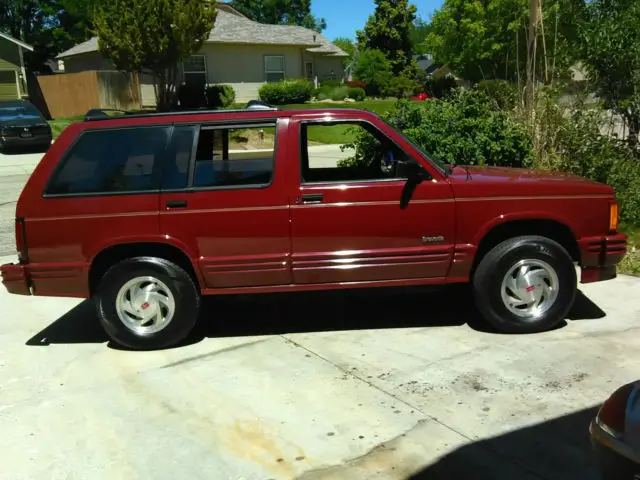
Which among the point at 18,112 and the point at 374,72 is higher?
the point at 374,72

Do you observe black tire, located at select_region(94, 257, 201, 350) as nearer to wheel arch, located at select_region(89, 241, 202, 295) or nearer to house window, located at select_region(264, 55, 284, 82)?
wheel arch, located at select_region(89, 241, 202, 295)

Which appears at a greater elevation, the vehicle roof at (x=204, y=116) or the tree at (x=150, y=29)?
the tree at (x=150, y=29)

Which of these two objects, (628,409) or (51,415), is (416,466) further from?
(51,415)

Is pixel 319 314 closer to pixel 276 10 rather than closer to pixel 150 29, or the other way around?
pixel 150 29

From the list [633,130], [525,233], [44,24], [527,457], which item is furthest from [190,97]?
[527,457]

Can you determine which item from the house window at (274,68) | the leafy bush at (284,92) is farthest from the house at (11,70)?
the leafy bush at (284,92)

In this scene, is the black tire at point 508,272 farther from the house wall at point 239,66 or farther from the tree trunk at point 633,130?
the house wall at point 239,66

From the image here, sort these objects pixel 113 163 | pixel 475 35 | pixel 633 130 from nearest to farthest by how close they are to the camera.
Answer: pixel 113 163, pixel 633 130, pixel 475 35

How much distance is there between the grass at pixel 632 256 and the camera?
6723 millimetres

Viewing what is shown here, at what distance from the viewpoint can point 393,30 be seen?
149ft

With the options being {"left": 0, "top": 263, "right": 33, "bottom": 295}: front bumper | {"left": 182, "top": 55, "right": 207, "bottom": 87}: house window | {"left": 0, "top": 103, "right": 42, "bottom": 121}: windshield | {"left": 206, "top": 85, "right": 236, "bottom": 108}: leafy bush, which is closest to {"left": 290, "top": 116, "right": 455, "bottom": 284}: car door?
{"left": 0, "top": 263, "right": 33, "bottom": 295}: front bumper

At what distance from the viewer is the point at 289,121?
498 cm

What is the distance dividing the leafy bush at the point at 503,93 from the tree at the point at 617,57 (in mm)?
1196

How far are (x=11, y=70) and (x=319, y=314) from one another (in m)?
31.9
